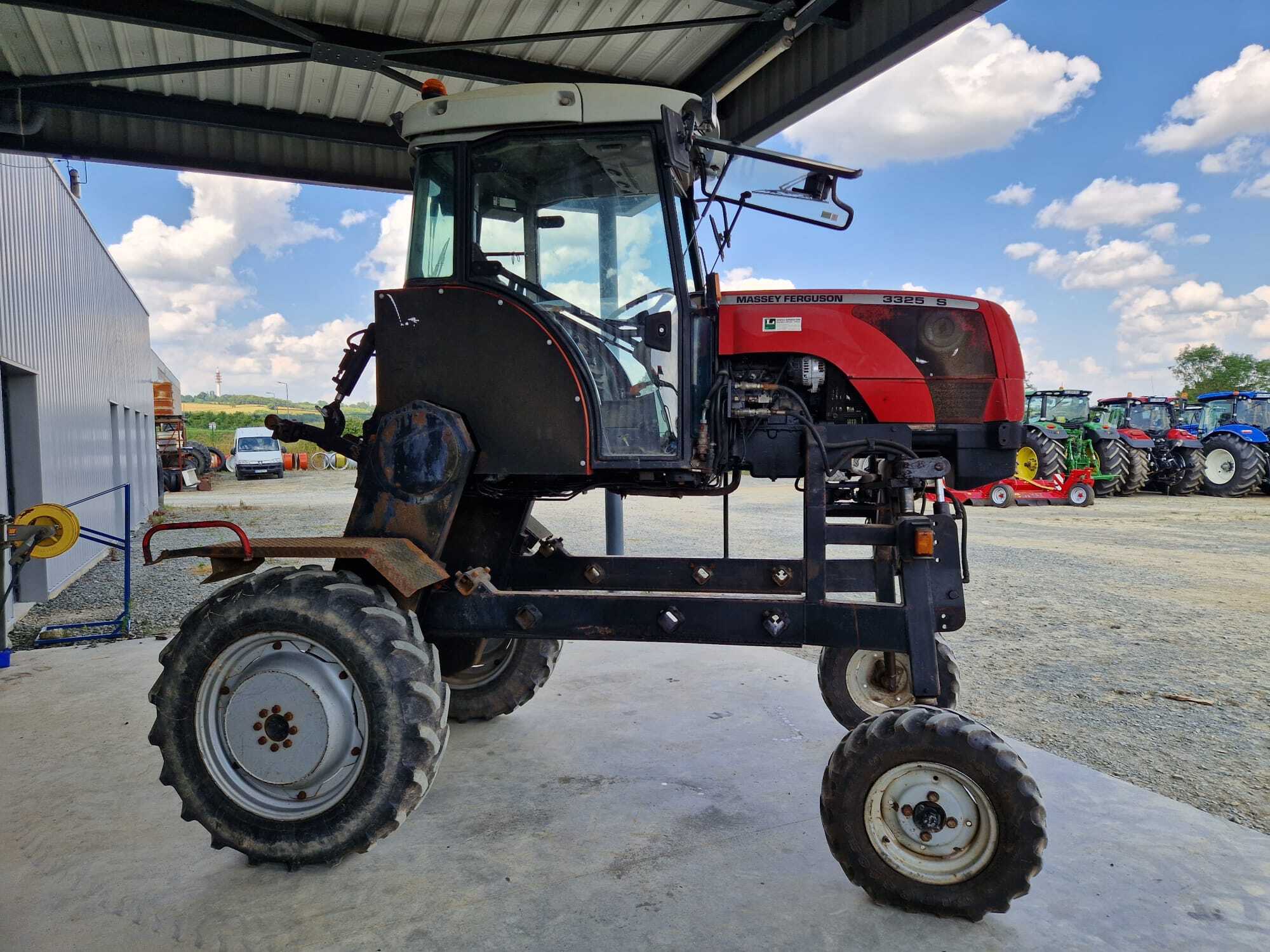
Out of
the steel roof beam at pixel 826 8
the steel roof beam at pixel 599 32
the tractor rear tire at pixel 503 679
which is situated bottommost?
the tractor rear tire at pixel 503 679

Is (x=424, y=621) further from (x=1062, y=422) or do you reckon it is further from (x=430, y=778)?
(x=1062, y=422)

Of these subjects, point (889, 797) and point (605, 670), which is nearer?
point (889, 797)

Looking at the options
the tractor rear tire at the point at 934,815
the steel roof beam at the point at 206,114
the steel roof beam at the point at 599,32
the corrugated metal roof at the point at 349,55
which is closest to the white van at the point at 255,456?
the corrugated metal roof at the point at 349,55

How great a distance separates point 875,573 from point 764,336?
1350mm

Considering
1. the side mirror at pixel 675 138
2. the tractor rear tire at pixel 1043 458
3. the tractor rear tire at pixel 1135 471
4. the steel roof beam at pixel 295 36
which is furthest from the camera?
the tractor rear tire at pixel 1135 471

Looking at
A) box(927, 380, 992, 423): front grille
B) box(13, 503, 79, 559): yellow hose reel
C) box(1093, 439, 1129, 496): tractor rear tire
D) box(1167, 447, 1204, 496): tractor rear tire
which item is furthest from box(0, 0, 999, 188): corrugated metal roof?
box(1167, 447, 1204, 496): tractor rear tire

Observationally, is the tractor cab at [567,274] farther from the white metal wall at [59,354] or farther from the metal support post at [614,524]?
the white metal wall at [59,354]

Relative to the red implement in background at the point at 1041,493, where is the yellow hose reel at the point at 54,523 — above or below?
above

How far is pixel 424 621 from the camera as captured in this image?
3.55 metres

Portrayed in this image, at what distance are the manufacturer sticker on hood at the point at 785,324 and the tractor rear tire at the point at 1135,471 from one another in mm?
18653

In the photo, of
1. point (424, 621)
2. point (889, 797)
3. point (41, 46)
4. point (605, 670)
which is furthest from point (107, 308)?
point (889, 797)

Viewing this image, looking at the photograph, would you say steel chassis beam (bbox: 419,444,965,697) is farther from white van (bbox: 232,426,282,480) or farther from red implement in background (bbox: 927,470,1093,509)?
white van (bbox: 232,426,282,480)

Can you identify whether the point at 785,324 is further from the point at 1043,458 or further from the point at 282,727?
the point at 1043,458

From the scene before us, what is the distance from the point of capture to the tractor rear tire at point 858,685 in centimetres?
429
